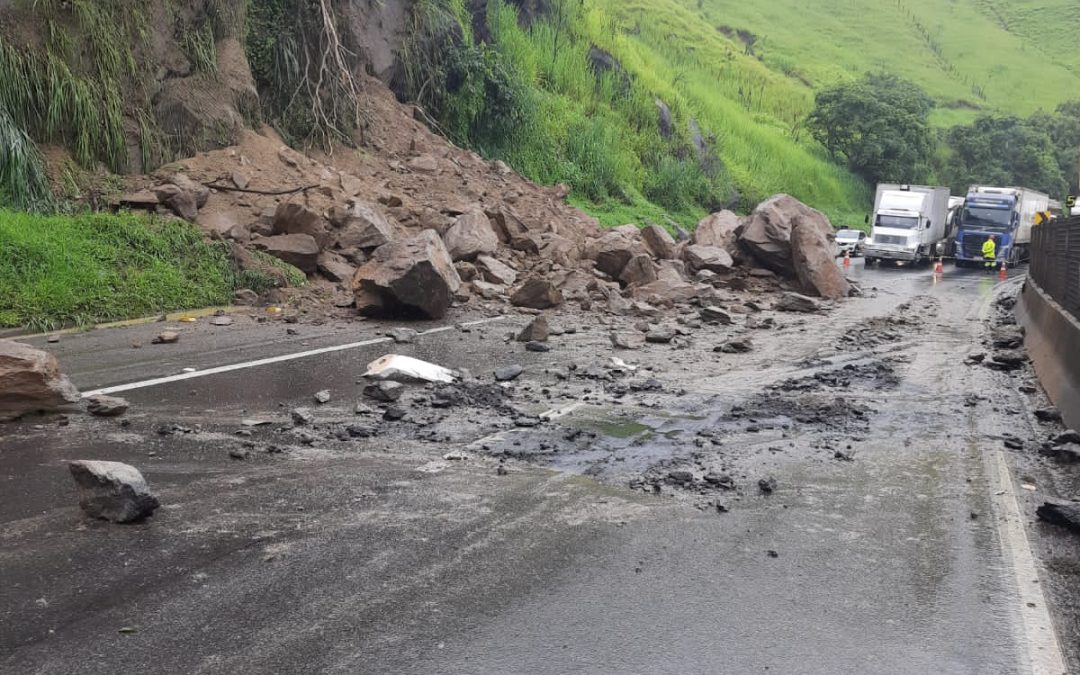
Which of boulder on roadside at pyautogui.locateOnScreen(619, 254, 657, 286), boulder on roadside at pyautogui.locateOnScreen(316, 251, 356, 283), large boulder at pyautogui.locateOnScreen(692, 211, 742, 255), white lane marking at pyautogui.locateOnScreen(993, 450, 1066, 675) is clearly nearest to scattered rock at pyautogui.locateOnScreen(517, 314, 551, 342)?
boulder on roadside at pyautogui.locateOnScreen(316, 251, 356, 283)

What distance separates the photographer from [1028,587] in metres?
4.36

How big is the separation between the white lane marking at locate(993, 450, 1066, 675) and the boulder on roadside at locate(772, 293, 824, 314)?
11766 mm

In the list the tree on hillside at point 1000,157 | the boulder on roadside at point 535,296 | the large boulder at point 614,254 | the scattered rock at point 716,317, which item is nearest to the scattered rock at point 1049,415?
the scattered rock at point 716,317

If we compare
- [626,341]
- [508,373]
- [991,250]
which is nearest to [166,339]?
[508,373]

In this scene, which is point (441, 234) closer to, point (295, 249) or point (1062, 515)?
point (295, 249)

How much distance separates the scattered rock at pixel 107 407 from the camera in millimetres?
6988

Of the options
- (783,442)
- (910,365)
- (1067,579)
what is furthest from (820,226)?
(1067,579)

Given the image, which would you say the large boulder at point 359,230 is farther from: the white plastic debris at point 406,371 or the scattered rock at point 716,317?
the white plastic debris at point 406,371

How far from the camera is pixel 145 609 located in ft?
12.6

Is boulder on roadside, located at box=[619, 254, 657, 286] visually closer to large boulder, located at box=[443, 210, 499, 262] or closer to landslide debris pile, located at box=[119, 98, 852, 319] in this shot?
landslide debris pile, located at box=[119, 98, 852, 319]

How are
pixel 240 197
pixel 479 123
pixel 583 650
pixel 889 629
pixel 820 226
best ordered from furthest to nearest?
pixel 479 123
pixel 820 226
pixel 240 197
pixel 889 629
pixel 583 650

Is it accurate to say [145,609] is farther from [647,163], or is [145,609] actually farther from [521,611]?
[647,163]

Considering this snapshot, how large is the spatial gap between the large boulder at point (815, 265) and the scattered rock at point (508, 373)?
42.7ft

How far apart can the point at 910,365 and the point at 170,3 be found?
1396 cm
